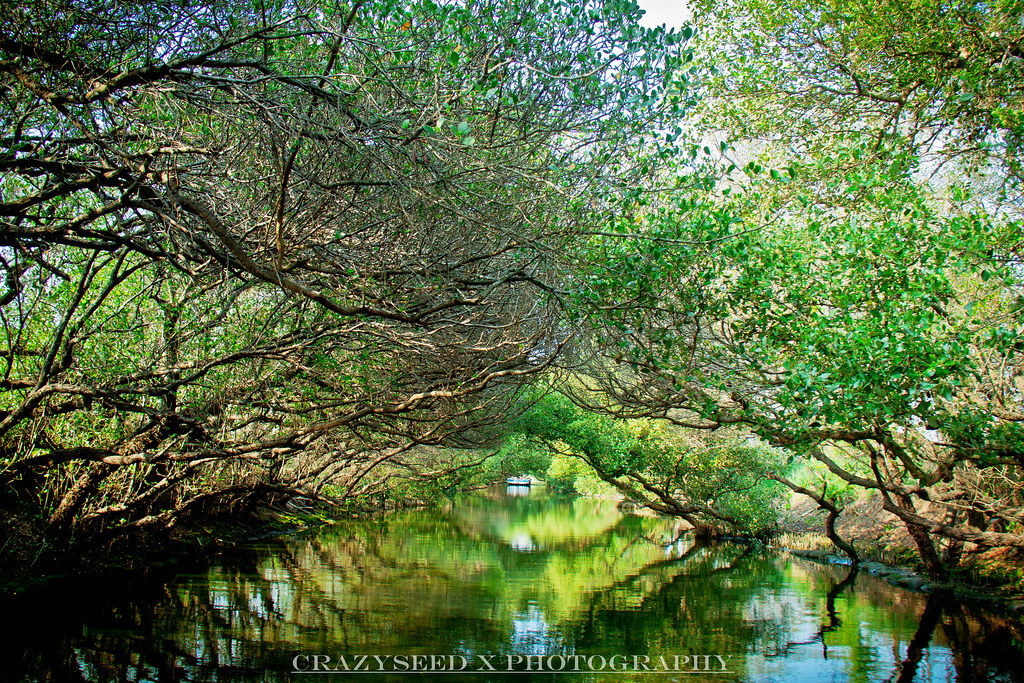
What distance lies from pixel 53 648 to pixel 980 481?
1496 cm

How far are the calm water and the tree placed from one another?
224 centimetres

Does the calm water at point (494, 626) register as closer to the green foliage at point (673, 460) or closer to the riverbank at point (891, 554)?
the riverbank at point (891, 554)

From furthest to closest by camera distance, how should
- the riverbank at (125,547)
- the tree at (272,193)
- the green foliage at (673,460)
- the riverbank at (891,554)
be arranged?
the green foliage at (673,460) → the riverbank at (891,554) → the riverbank at (125,547) → the tree at (272,193)

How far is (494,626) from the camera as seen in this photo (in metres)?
11.4

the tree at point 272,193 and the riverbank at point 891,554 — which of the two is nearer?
the tree at point 272,193

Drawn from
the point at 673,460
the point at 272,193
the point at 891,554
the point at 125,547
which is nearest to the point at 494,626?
the point at 272,193

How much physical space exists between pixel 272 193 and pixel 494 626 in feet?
24.2

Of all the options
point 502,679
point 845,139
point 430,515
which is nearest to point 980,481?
point 845,139

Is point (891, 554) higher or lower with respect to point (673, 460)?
lower

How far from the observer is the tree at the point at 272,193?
19.3 feet

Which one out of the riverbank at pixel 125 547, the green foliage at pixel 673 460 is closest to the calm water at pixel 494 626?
the riverbank at pixel 125 547

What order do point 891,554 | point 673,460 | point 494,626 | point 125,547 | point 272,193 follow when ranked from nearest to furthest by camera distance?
point 272,193 < point 494,626 < point 125,547 < point 891,554 < point 673,460

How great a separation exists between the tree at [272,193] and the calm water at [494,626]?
2245 millimetres

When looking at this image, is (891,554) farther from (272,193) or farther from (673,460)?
(272,193)
